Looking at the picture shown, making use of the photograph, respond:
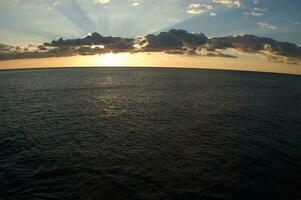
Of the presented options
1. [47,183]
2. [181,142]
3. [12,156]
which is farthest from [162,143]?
[12,156]

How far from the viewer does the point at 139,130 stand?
169 ft

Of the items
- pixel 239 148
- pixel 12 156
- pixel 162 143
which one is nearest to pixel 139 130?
pixel 162 143

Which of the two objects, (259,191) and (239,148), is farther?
(239,148)

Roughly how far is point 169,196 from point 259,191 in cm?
1056

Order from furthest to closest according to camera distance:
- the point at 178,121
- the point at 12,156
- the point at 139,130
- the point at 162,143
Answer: the point at 178,121
the point at 139,130
the point at 162,143
the point at 12,156

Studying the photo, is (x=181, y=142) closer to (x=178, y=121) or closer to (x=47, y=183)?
(x=178, y=121)

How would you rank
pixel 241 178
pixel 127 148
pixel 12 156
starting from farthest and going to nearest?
pixel 127 148 → pixel 12 156 → pixel 241 178

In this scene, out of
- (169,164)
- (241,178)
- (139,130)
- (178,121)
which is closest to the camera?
(241,178)

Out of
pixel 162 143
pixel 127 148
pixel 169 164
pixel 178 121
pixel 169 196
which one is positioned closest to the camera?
pixel 169 196

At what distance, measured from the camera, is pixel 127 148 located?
40469 millimetres

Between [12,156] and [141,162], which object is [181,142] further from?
[12,156]

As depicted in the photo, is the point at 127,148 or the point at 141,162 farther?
the point at 127,148

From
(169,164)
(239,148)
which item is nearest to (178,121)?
(239,148)

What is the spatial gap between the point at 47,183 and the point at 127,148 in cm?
1439
